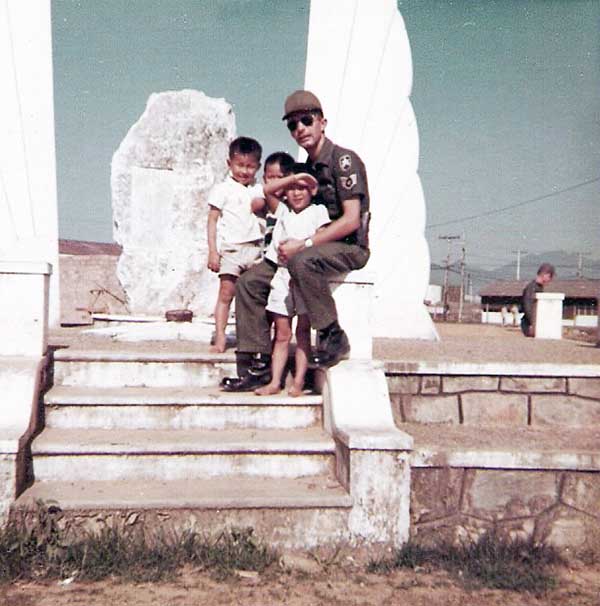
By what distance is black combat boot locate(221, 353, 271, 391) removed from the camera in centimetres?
393

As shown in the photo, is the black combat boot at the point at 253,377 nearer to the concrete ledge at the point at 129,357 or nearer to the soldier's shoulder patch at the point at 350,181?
the concrete ledge at the point at 129,357

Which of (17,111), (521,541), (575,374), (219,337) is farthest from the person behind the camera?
(17,111)

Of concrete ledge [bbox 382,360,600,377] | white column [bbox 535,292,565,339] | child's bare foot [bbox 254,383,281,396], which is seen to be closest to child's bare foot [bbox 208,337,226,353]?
child's bare foot [bbox 254,383,281,396]

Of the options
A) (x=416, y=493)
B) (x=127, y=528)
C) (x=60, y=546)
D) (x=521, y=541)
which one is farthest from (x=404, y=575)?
(x=60, y=546)

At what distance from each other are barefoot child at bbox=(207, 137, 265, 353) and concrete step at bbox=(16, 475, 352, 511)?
1388 millimetres

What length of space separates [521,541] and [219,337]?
2.28 metres

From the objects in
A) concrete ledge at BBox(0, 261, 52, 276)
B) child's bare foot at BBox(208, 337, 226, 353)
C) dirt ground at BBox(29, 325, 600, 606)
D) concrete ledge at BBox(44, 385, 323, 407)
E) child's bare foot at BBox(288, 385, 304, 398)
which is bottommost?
dirt ground at BBox(29, 325, 600, 606)

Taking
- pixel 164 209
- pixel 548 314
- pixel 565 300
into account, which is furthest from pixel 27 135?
pixel 565 300

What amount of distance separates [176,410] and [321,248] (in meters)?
1.22

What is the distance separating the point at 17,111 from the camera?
6.31m

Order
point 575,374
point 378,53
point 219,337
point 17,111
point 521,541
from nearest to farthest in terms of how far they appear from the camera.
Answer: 1. point 521,541
2. point 575,374
3. point 219,337
4. point 17,111
5. point 378,53

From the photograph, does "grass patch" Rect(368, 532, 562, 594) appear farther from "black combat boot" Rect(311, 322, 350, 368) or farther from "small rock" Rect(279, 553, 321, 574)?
"black combat boot" Rect(311, 322, 350, 368)

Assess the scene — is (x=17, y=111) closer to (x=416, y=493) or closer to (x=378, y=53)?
(x=378, y=53)

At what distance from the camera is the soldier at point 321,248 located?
3.61 m
